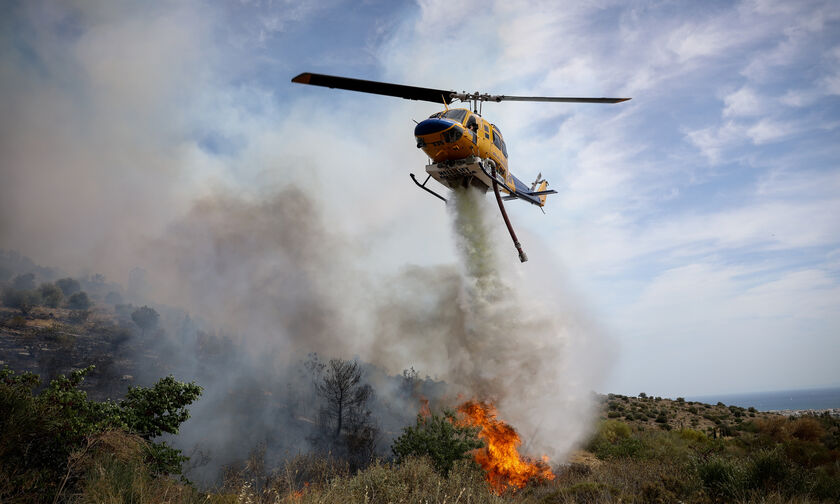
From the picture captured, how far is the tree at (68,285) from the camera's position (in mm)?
54425

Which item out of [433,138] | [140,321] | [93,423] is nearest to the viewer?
[93,423]

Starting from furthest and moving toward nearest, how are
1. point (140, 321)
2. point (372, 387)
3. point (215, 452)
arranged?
point (140, 321) < point (372, 387) < point (215, 452)

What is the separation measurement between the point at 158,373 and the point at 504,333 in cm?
3661

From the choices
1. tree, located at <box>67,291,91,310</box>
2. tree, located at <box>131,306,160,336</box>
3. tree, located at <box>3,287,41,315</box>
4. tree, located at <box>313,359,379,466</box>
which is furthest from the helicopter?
tree, located at <box>67,291,91,310</box>

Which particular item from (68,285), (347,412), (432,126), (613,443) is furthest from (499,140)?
(68,285)

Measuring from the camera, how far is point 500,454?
1770 cm

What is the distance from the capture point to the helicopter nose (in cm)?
1464

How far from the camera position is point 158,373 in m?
37.9

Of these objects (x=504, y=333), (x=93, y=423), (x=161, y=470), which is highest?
(x=504, y=333)

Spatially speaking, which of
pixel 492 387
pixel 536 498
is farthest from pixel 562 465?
pixel 536 498

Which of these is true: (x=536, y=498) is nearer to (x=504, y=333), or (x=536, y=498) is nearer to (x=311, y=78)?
(x=504, y=333)

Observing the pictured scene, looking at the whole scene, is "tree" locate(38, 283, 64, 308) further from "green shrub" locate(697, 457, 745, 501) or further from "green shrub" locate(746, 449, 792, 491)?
"green shrub" locate(746, 449, 792, 491)

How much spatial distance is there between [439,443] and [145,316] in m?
50.9

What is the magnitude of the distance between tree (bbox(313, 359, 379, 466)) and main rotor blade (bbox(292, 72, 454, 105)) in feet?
79.6
